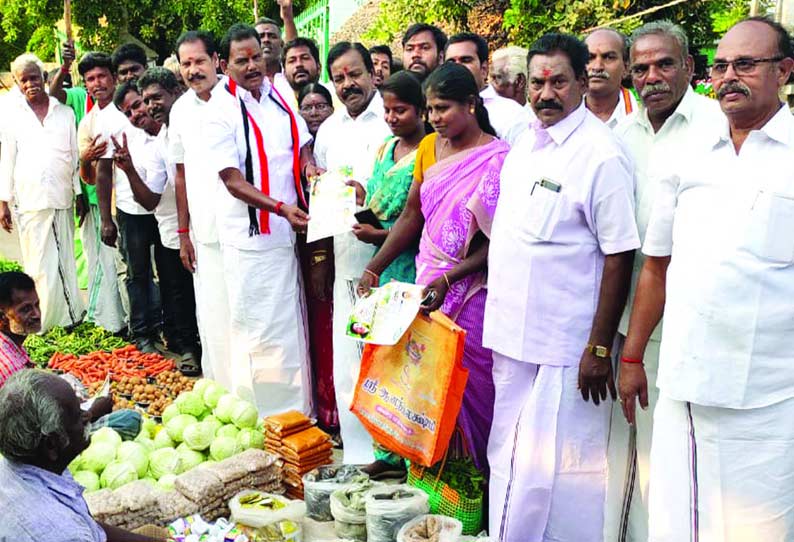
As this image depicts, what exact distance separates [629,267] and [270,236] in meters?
2.52

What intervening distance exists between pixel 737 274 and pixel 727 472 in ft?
2.28

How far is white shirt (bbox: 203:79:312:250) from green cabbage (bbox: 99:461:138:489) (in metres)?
1.56

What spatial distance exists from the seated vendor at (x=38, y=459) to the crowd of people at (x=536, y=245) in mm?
54

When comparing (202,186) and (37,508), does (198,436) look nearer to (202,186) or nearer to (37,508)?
(202,186)

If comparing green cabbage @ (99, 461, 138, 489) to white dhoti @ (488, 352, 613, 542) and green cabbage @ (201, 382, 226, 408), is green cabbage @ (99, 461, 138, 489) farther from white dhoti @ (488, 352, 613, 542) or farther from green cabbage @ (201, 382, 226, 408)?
white dhoti @ (488, 352, 613, 542)

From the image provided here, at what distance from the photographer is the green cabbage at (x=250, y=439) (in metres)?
4.48

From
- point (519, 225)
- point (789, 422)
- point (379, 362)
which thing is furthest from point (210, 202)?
point (789, 422)

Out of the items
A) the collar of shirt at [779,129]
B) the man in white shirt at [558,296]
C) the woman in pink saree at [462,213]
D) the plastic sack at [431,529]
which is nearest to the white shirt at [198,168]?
the woman in pink saree at [462,213]

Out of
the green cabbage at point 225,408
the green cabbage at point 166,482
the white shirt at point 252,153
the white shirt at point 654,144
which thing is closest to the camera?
the white shirt at point 654,144

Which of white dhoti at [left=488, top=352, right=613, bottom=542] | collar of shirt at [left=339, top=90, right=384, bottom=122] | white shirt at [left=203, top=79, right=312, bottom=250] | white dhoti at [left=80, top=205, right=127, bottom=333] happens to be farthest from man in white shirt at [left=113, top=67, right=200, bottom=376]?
white dhoti at [left=488, top=352, right=613, bottom=542]

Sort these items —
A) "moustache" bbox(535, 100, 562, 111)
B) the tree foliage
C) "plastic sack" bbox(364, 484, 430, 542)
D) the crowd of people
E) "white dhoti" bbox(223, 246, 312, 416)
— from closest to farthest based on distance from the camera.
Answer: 1. the crowd of people
2. "moustache" bbox(535, 100, 562, 111)
3. "plastic sack" bbox(364, 484, 430, 542)
4. "white dhoti" bbox(223, 246, 312, 416)
5. the tree foliage

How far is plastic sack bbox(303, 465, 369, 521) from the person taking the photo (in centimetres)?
405

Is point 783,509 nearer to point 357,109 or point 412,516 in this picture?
point 412,516

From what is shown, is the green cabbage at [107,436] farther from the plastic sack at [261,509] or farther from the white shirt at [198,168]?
the white shirt at [198,168]
